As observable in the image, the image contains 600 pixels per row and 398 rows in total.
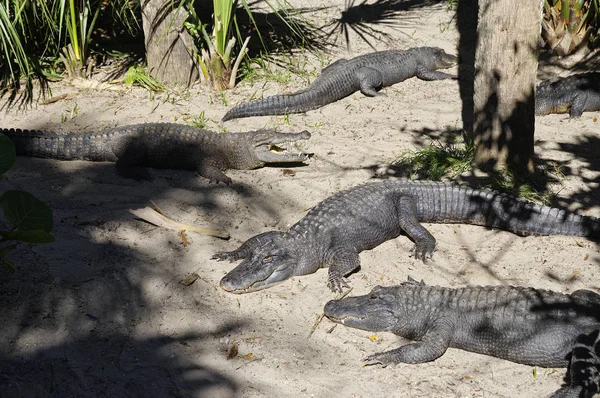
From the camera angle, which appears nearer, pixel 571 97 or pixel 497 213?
pixel 497 213

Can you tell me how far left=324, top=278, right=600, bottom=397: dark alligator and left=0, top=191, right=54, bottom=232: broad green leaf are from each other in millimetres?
1966

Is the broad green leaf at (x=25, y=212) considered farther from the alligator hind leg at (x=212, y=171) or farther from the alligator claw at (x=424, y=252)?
the alligator claw at (x=424, y=252)

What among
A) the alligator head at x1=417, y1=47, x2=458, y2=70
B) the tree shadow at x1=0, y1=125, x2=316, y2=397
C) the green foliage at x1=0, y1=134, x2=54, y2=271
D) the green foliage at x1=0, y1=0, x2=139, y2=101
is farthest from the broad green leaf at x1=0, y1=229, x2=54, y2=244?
the alligator head at x1=417, y1=47, x2=458, y2=70

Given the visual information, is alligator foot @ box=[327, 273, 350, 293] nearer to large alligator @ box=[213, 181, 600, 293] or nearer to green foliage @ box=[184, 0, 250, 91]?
large alligator @ box=[213, 181, 600, 293]

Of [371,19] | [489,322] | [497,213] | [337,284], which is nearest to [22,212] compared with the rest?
[337,284]

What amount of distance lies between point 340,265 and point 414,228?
797 mm

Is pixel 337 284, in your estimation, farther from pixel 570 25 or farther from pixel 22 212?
pixel 570 25

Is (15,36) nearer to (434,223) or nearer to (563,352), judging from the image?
(434,223)

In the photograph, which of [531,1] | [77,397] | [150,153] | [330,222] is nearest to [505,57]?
[531,1]

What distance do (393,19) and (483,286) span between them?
599 cm

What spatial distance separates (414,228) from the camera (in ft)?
18.8

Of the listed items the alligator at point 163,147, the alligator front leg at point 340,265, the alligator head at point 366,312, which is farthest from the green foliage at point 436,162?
the alligator head at point 366,312

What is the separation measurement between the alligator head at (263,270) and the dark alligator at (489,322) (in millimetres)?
582

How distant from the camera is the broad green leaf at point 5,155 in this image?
440cm
